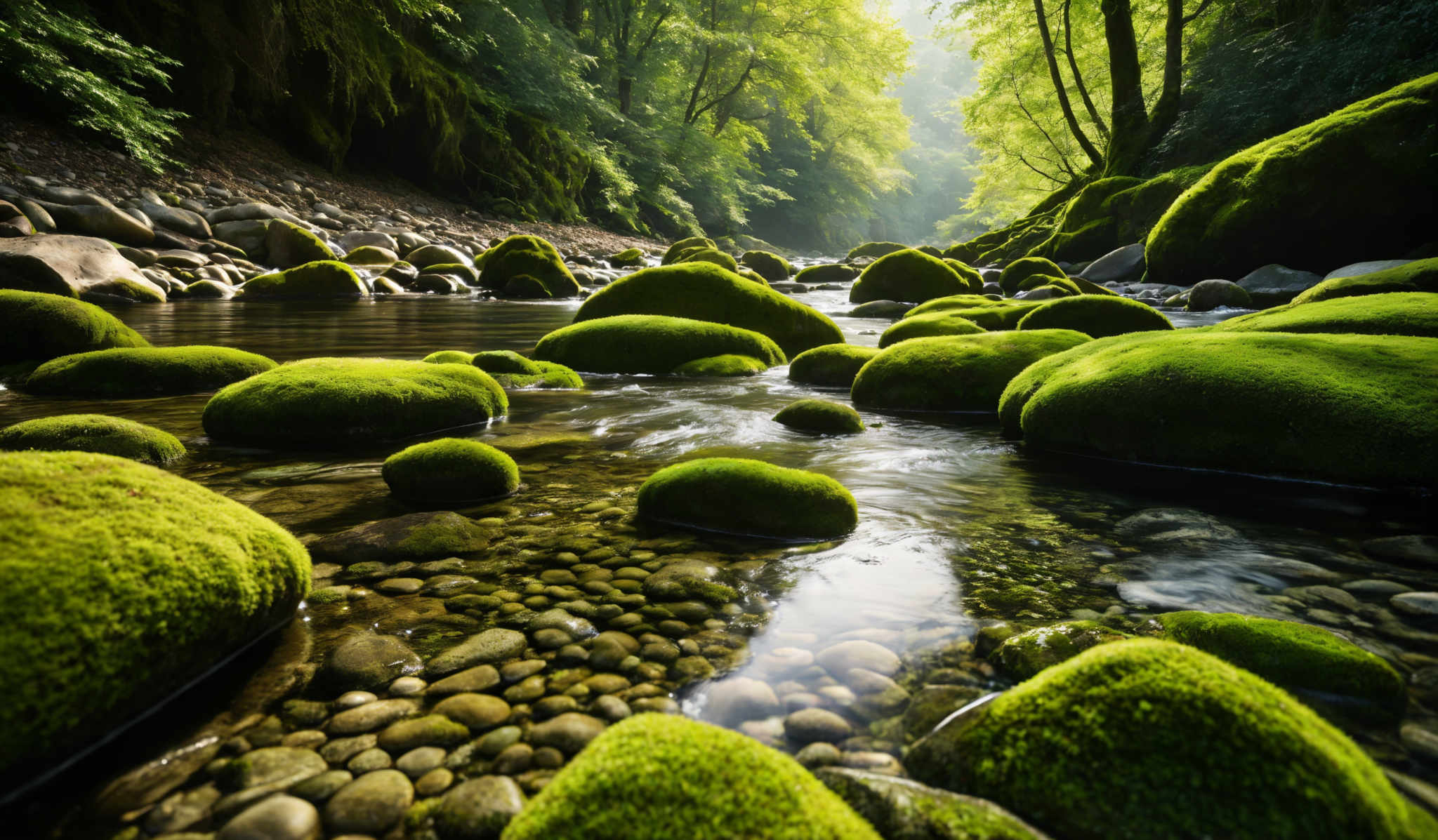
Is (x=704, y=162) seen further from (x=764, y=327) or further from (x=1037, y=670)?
(x=1037, y=670)

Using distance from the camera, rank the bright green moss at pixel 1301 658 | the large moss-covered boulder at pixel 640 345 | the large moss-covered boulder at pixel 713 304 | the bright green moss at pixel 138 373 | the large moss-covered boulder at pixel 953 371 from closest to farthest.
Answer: the bright green moss at pixel 1301 658
the bright green moss at pixel 138 373
the large moss-covered boulder at pixel 953 371
the large moss-covered boulder at pixel 640 345
the large moss-covered boulder at pixel 713 304

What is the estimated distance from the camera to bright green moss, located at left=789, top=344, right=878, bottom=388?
785 cm

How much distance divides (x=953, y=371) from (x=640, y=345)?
3542mm

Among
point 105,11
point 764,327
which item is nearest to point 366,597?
point 764,327

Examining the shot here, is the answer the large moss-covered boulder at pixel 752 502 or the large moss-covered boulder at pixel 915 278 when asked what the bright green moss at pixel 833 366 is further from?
the large moss-covered boulder at pixel 915 278

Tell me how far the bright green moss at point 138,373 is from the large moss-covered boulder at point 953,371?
226 inches

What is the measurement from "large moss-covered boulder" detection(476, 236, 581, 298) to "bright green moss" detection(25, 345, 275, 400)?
458 inches

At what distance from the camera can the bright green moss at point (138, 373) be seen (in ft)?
18.9

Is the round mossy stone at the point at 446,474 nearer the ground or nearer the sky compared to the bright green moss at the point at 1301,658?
nearer the ground

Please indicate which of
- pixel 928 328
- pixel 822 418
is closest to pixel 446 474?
pixel 822 418

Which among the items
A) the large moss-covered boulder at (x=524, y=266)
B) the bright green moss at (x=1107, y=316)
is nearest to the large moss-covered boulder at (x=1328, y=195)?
the bright green moss at (x=1107, y=316)

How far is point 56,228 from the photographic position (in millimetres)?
12445

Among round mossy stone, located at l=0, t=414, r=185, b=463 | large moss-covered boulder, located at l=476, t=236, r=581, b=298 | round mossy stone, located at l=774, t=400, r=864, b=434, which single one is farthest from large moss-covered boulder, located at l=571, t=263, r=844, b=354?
large moss-covered boulder, located at l=476, t=236, r=581, b=298

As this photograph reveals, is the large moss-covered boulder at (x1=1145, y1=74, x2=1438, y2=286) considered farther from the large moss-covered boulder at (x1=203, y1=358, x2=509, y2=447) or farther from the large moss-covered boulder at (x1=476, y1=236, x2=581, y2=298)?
the large moss-covered boulder at (x1=476, y1=236, x2=581, y2=298)
